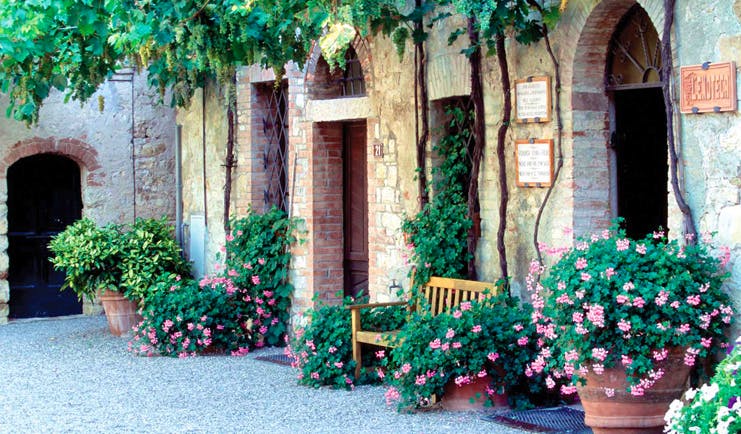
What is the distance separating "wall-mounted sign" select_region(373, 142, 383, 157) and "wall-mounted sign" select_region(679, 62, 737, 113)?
3406mm

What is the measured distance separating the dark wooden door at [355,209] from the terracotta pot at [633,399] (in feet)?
14.3

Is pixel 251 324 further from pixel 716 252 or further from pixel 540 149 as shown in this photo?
pixel 716 252

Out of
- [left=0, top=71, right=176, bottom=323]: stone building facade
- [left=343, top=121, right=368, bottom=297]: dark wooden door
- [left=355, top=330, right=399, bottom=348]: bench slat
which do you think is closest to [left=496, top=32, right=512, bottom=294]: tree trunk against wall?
[left=355, top=330, right=399, bottom=348]: bench slat

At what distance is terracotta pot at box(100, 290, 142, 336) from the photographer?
12109 millimetres

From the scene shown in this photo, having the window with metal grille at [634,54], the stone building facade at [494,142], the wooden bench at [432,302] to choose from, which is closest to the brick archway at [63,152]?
the stone building facade at [494,142]

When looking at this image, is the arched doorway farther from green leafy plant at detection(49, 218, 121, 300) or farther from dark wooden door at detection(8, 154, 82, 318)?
dark wooden door at detection(8, 154, 82, 318)

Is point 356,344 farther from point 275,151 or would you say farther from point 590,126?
point 275,151

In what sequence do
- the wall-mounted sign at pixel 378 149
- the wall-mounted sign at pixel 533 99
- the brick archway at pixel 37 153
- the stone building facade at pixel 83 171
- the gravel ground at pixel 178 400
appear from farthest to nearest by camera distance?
the stone building facade at pixel 83 171
the brick archway at pixel 37 153
the wall-mounted sign at pixel 378 149
the wall-mounted sign at pixel 533 99
the gravel ground at pixel 178 400

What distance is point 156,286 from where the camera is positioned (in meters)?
11.1

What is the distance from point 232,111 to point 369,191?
8.08 feet

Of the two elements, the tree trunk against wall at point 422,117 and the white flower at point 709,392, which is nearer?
the white flower at point 709,392

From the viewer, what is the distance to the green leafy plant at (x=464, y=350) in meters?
7.17

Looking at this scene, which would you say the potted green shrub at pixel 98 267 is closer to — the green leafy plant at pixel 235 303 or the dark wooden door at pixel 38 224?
the green leafy plant at pixel 235 303

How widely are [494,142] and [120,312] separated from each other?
17.7 feet
